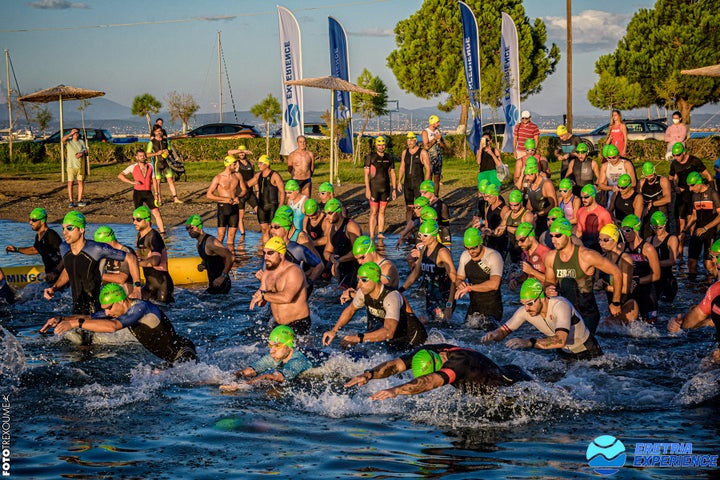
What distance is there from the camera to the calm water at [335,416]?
22.1 ft

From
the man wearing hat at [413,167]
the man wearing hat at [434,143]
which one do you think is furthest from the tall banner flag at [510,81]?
the man wearing hat at [413,167]

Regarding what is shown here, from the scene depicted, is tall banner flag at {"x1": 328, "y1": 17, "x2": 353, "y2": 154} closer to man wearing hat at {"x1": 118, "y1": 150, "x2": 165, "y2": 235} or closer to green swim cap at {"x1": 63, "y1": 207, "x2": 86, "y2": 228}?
man wearing hat at {"x1": 118, "y1": 150, "x2": 165, "y2": 235}

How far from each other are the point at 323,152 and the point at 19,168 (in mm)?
11122

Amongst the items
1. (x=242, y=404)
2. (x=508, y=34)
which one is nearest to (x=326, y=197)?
(x=242, y=404)

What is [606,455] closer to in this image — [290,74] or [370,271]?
[370,271]

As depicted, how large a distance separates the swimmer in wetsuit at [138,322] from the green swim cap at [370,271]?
7.00 ft

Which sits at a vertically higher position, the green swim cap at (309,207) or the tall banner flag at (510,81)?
the tall banner flag at (510,81)

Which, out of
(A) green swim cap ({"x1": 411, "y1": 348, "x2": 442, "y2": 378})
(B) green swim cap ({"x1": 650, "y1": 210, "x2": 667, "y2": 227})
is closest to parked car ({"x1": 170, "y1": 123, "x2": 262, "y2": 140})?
(B) green swim cap ({"x1": 650, "y1": 210, "x2": 667, "y2": 227})

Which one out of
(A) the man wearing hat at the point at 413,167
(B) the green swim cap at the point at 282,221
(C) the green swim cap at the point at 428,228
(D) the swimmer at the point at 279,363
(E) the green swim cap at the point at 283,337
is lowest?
(D) the swimmer at the point at 279,363

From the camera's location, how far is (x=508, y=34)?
81.6 feet

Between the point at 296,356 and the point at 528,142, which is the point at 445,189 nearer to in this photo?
the point at 528,142

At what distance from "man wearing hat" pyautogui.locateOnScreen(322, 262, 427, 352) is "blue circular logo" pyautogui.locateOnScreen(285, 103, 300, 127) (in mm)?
13569

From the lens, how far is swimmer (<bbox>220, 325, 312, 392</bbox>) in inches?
324

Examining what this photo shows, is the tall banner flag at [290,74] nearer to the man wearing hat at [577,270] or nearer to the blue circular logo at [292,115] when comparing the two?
the blue circular logo at [292,115]
